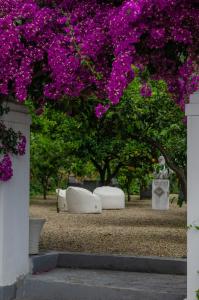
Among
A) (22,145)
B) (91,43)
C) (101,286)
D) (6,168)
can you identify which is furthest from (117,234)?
(91,43)

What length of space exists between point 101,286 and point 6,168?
1.62 meters

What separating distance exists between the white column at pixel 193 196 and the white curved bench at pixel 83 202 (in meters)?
13.1

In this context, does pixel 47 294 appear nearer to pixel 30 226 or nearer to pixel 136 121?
pixel 30 226

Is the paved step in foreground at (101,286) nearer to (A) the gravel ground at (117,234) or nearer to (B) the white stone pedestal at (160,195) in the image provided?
(A) the gravel ground at (117,234)

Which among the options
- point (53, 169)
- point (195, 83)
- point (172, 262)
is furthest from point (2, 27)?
point (53, 169)

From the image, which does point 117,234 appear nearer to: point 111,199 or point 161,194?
point 111,199

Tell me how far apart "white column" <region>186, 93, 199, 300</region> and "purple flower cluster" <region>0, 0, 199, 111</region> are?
0.78 feet

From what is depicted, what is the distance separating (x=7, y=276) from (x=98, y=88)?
7.73 feet

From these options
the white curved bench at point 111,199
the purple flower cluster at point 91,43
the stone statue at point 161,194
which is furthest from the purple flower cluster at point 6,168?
the stone statue at point 161,194

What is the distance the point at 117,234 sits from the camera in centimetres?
1258

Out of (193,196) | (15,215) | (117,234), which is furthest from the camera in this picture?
(117,234)

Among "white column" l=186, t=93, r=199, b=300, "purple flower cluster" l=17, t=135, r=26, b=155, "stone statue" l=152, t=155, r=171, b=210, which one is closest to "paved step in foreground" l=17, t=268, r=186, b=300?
"white column" l=186, t=93, r=199, b=300

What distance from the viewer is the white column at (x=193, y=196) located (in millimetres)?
5996

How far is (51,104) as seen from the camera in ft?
25.4
